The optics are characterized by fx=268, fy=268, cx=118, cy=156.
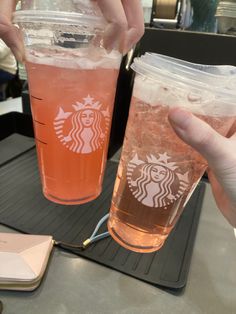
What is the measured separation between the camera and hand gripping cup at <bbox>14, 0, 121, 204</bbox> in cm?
38

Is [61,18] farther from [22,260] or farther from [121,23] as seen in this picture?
[22,260]

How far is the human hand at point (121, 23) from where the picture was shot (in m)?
0.36

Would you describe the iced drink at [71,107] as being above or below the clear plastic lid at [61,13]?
below

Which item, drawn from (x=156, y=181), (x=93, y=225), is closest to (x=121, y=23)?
(x=156, y=181)

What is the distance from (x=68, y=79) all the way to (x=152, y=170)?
18 cm

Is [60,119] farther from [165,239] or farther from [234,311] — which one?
[234,311]

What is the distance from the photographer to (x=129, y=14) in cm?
43

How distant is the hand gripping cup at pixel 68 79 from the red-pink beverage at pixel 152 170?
2.5 inches

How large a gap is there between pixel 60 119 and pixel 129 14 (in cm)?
20

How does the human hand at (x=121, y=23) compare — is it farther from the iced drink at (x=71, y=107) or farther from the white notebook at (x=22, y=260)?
the white notebook at (x=22, y=260)

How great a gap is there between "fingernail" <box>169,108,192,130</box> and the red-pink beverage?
0.04 m

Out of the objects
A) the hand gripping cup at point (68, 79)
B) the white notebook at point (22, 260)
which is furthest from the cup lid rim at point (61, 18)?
the white notebook at point (22, 260)

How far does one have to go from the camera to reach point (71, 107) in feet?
1.33

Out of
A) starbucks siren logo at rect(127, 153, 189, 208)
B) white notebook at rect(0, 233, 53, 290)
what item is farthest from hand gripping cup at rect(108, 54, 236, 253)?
white notebook at rect(0, 233, 53, 290)
